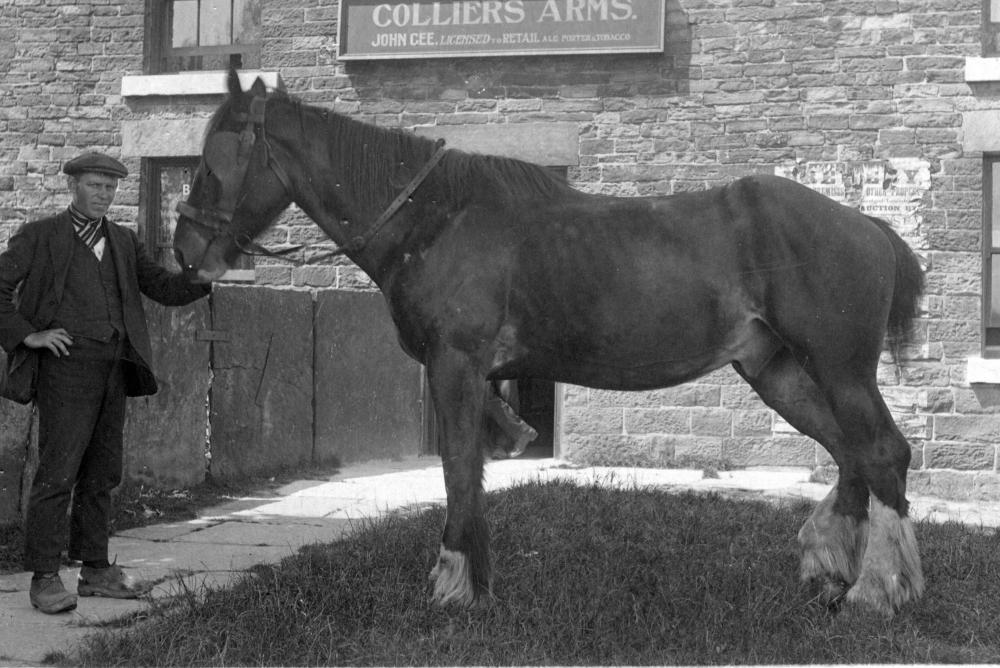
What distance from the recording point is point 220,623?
386 cm

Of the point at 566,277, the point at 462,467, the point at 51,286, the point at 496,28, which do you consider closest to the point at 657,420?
the point at 496,28

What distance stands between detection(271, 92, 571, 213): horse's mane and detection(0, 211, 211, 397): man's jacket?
0.91m

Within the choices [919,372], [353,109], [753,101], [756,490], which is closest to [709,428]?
[756,490]

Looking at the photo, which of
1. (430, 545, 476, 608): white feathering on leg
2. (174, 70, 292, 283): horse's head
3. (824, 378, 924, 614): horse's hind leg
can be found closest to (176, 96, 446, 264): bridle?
(174, 70, 292, 283): horse's head

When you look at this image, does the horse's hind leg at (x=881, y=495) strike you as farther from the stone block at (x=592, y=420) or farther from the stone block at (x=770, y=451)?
the stone block at (x=592, y=420)

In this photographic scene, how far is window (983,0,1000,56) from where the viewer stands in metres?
8.76

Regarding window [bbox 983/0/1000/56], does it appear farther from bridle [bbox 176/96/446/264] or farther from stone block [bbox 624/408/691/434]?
bridle [bbox 176/96/446/264]

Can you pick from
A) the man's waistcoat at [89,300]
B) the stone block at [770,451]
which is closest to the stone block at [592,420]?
the stone block at [770,451]

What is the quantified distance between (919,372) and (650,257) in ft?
16.8

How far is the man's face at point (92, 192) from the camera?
4691 mm

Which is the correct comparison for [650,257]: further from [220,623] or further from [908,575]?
[220,623]

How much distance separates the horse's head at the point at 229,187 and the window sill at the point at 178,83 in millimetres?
5480

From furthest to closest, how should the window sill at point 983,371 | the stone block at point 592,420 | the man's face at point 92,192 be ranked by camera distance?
the stone block at point 592,420 → the window sill at point 983,371 → the man's face at point 92,192

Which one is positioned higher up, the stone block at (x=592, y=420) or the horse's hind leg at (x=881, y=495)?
the horse's hind leg at (x=881, y=495)
